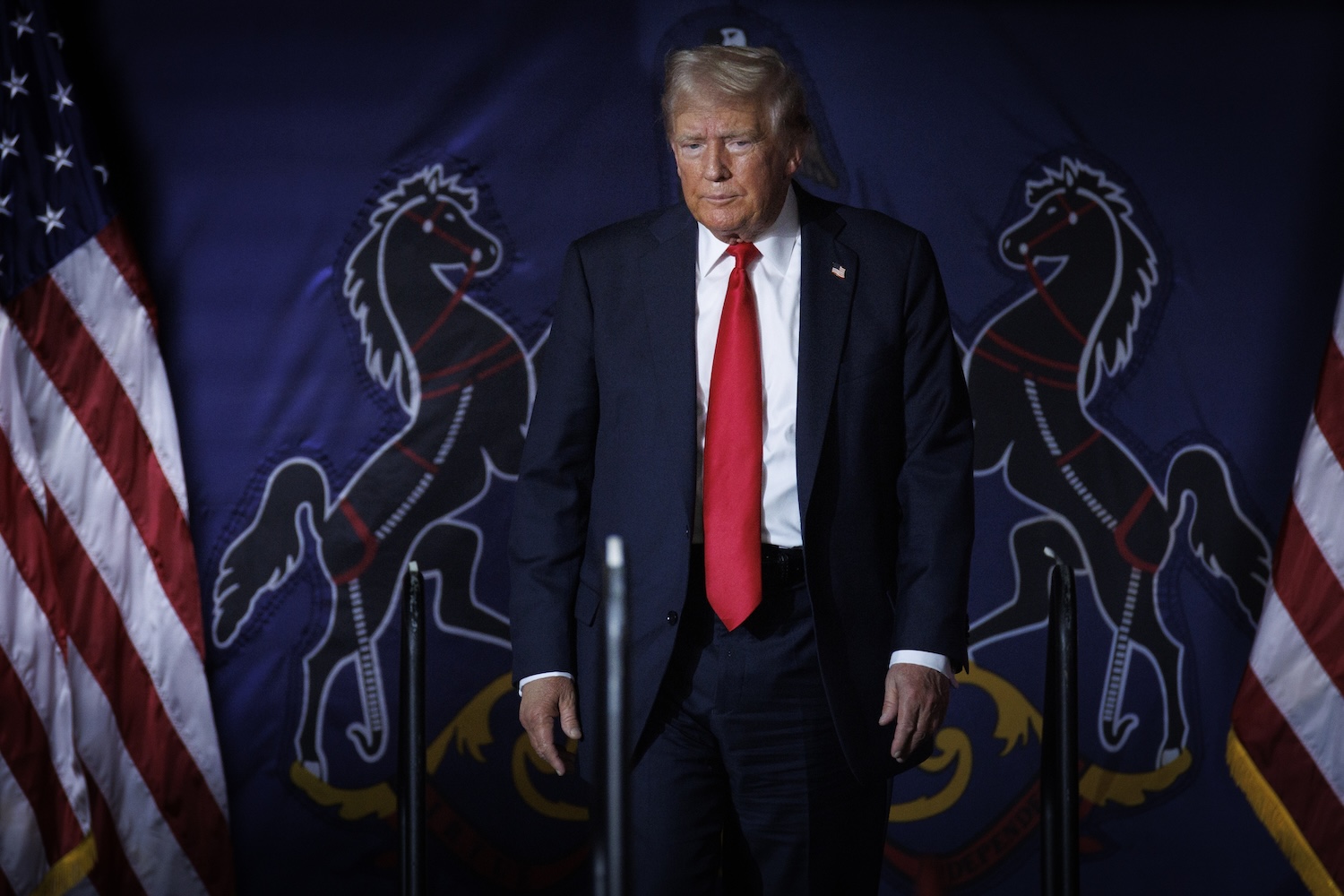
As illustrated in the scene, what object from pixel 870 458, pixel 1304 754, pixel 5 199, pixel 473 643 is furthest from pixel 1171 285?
pixel 5 199

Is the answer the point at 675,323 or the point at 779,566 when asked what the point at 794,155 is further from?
the point at 779,566

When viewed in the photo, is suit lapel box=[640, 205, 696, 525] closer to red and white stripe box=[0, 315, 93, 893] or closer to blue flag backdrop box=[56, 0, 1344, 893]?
blue flag backdrop box=[56, 0, 1344, 893]

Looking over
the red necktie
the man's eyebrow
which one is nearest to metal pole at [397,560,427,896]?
the red necktie

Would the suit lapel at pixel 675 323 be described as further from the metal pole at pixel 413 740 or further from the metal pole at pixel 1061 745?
the metal pole at pixel 1061 745

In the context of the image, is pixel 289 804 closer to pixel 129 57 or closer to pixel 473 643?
pixel 473 643

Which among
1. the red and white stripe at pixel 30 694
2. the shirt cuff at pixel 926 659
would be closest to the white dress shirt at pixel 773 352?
the shirt cuff at pixel 926 659

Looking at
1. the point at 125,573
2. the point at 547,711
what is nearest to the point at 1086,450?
the point at 547,711

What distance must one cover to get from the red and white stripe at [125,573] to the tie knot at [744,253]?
1.32m

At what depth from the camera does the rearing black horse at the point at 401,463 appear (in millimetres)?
2734

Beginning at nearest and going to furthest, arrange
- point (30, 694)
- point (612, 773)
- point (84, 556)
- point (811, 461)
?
point (612, 773) < point (811, 461) < point (30, 694) < point (84, 556)

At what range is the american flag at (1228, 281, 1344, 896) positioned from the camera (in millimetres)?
2682

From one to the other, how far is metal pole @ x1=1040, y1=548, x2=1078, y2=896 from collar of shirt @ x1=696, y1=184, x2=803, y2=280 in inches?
20.8

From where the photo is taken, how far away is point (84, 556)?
259 centimetres

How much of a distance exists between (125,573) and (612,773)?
6.13 ft
